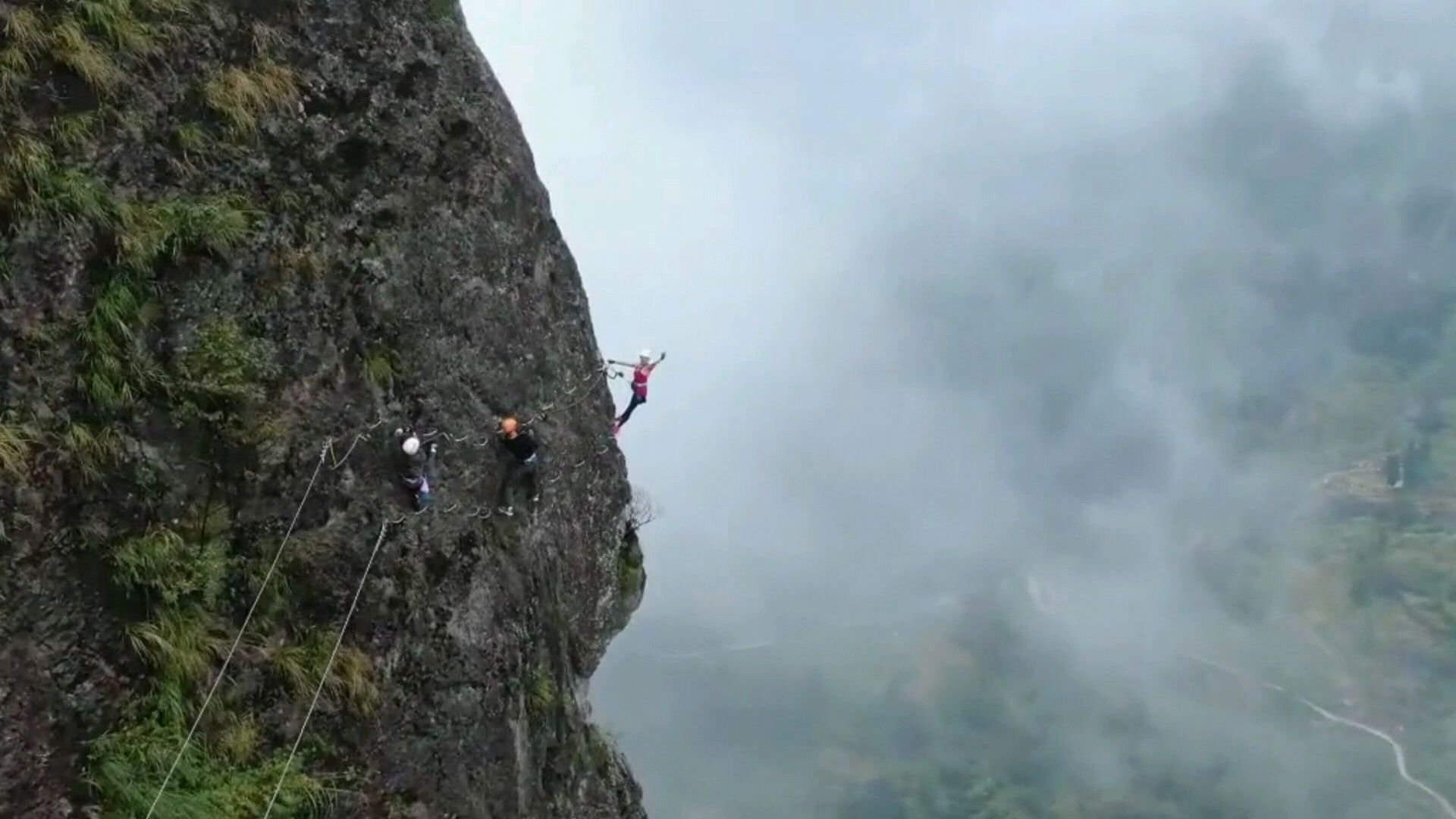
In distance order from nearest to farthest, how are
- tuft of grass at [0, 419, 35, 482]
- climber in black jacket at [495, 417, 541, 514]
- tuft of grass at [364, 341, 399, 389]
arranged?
tuft of grass at [0, 419, 35, 482], tuft of grass at [364, 341, 399, 389], climber in black jacket at [495, 417, 541, 514]

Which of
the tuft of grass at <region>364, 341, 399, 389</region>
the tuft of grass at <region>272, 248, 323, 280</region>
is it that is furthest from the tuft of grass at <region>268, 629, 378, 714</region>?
the tuft of grass at <region>272, 248, 323, 280</region>

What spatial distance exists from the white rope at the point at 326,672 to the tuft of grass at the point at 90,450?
2741 millimetres

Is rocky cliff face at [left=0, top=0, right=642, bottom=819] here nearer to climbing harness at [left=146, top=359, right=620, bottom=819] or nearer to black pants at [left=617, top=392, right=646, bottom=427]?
climbing harness at [left=146, top=359, right=620, bottom=819]

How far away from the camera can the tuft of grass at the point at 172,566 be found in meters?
10.1

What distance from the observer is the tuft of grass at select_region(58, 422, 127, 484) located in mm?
9977

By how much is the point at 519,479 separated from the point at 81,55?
6928mm

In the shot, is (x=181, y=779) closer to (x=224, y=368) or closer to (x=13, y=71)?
(x=224, y=368)

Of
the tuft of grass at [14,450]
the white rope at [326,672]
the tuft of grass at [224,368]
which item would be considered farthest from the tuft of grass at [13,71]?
the white rope at [326,672]

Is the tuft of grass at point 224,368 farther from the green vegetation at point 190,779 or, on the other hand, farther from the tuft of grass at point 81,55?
the green vegetation at point 190,779

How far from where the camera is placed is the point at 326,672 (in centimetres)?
1128

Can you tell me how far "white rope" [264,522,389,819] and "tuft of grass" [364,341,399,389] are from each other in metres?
1.67

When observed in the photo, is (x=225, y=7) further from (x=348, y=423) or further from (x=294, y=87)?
(x=348, y=423)

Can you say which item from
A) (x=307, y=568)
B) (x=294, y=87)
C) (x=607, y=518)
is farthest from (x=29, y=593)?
(x=607, y=518)

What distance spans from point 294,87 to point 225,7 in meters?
1.08
